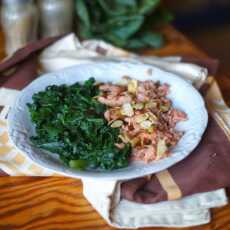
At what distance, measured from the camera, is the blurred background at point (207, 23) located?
234 cm

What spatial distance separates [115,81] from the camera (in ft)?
3.27

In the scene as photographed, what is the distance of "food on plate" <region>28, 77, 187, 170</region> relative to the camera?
0.78 m

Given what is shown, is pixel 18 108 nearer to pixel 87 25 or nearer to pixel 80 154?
pixel 80 154

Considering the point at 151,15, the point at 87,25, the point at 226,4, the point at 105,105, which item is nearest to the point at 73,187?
the point at 105,105

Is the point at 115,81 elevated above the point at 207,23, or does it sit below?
above

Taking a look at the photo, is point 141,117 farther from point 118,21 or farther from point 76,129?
point 118,21

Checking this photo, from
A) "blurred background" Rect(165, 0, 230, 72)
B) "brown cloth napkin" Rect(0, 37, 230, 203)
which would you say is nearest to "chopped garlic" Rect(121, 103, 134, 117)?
"brown cloth napkin" Rect(0, 37, 230, 203)

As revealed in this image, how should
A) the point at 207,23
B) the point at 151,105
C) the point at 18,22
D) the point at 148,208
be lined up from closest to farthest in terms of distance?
the point at 148,208 → the point at 151,105 → the point at 18,22 → the point at 207,23

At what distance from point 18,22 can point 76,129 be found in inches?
17.7

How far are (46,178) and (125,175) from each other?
0.18 meters

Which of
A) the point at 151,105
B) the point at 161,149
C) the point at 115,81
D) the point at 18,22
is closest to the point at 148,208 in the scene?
the point at 161,149

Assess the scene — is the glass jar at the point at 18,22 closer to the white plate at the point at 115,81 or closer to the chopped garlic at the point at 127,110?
the white plate at the point at 115,81

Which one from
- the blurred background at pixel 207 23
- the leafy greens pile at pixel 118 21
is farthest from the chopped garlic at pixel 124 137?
the blurred background at pixel 207 23

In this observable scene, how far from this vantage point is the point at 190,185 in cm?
77
